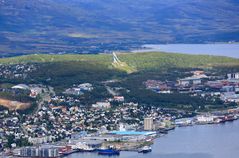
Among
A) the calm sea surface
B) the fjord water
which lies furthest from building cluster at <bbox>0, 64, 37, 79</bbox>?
the calm sea surface

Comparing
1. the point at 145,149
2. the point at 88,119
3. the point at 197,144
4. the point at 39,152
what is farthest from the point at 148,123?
the point at 39,152

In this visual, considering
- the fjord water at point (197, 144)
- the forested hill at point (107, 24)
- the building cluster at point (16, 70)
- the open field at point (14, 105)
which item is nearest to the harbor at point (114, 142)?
the fjord water at point (197, 144)

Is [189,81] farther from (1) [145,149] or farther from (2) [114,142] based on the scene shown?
(1) [145,149]

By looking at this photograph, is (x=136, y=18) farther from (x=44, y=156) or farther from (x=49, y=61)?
(x=44, y=156)

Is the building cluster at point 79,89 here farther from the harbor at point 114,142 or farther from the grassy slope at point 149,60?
the grassy slope at point 149,60

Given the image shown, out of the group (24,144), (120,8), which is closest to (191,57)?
(24,144)

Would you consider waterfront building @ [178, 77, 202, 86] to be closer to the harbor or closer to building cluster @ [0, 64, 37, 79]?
building cluster @ [0, 64, 37, 79]
